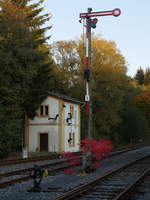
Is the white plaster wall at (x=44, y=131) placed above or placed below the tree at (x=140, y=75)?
below

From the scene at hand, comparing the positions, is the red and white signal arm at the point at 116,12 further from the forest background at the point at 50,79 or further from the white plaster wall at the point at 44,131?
the white plaster wall at the point at 44,131

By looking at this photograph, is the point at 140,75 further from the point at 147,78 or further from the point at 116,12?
the point at 116,12

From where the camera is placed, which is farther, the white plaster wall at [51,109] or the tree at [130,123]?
the tree at [130,123]

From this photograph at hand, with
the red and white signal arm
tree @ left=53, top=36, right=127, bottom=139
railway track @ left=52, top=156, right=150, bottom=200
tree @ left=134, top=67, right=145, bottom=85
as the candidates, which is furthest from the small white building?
tree @ left=134, top=67, right=145, bottom=85

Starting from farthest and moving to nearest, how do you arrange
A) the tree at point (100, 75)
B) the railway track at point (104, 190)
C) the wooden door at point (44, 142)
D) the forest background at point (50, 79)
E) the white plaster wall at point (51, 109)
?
1. the tree at point (100, 75)
2. the white plaster wall at point (51, 109)
3. the wooden door at point (44, 142)
4. the forest background at point (50, 79)
5. the railway track at point (104, 190)

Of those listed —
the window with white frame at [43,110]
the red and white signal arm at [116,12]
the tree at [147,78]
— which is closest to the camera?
the red and white signal arm at [116,12]

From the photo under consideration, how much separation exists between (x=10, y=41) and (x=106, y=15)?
1414cm

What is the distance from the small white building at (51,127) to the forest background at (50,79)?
4.79 feet

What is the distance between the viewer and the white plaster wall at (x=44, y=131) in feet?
123

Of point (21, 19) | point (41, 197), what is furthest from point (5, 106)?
point (41, 197)

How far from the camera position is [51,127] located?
124ft

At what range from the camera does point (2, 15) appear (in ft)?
111

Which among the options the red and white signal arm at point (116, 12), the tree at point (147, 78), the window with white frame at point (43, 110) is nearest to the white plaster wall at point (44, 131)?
the window with white frame at point (43, 110)

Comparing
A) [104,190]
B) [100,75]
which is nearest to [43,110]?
[100,75]
